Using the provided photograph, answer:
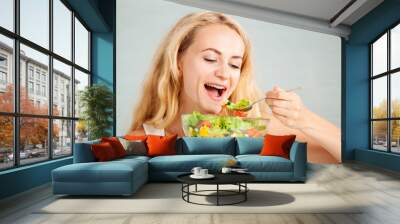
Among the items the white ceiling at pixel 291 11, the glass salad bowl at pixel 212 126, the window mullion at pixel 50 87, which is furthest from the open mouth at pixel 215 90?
the window mullion at pixel 50 87

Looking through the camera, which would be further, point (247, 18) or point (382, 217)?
point (247, 18)

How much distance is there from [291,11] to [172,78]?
2.79 meters

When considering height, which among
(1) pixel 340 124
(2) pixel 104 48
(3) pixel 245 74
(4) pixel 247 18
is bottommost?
(1) pixel 340 124

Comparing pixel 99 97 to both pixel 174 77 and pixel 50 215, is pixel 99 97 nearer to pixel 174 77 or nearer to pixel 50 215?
pixel 174 77

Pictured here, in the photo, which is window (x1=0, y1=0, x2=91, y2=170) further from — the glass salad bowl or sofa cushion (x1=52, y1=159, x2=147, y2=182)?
the glass salad bowl

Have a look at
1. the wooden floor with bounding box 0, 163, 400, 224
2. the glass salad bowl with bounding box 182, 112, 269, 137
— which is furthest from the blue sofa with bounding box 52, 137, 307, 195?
the glass salad bowl with bounding box 182, 112, 269, 137

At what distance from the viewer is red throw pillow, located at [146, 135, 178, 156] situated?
255 inches

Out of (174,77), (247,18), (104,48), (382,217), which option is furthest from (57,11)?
(382,217)

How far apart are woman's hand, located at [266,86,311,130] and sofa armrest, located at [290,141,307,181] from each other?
188 centimetres

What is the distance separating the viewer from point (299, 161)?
5914mm

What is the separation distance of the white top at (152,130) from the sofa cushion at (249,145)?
1.61m

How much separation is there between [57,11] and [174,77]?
241 cm

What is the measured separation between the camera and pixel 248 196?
15.8 feet

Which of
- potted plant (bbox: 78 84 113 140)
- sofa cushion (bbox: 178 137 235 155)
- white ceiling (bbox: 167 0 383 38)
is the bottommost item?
sofa cushion (bbox: 178 137 235 155)
